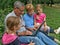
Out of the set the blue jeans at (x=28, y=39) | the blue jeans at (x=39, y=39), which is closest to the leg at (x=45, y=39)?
the blue jeans at (x=39, y=39)

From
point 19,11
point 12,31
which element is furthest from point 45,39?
point 12,31

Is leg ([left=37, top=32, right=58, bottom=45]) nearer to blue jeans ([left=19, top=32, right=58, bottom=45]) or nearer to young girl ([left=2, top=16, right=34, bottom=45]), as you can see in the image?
blue jeans ([left=19, top=32, right=58, bottom=45])

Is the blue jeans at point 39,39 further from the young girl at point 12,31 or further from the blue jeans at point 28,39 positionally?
the young girl at point 12,31

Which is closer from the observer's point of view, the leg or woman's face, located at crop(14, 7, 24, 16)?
woman's face, located at crop(14, 7, 24, 16)

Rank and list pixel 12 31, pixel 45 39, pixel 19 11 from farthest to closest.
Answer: pixel 45 39 < pixel 19 11 < pixel 12 31

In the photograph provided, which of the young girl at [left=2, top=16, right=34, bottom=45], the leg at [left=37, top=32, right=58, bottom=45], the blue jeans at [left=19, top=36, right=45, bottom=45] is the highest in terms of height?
the young girl at [left=2, top=16, right=34, bottom=45]

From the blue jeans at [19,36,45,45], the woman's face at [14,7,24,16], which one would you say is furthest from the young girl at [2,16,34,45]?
the woman's face at [14,7,24,16]

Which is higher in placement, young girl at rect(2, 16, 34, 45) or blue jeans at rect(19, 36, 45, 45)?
young girl at rect(2, 16, 34, 45)

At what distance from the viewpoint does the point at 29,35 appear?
546cm

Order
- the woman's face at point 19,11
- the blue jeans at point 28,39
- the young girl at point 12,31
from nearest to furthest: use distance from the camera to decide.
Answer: the young girl at point 12,31, the blue jeans at point 28,39, the woman's face at point 19,11

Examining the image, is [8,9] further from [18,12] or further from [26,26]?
[18,12]

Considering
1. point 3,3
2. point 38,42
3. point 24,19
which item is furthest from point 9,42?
point 3,3

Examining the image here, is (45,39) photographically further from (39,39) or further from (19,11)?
(19,11)

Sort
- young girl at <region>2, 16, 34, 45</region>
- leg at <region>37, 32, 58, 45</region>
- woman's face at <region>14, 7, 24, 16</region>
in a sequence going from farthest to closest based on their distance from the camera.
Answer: leg at <region>37, 32, 58, 45</region> → woman's face at <region>14, 7, 24, 16</region> → young girl at <region>2, 16, 34, 45</region>
